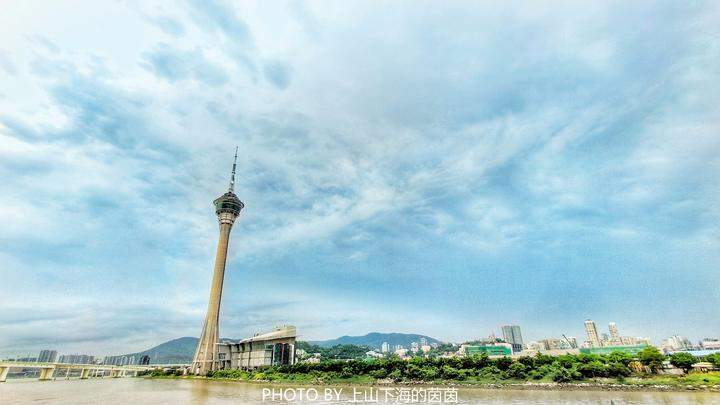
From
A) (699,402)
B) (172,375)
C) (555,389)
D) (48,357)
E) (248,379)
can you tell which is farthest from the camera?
(48,357)

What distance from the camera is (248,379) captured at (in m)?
66.2

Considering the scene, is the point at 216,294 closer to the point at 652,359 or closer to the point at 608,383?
the point at 608,383

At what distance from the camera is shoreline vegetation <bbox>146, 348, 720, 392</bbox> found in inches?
1518

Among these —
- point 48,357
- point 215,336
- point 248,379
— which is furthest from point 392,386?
point 48,357

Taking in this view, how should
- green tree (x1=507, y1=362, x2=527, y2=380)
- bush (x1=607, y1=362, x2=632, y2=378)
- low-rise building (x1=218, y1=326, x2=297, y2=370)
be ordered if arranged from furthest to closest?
low-rise building (x1=218, y1=326, x2=297, y2=370)
green tree (x1=507, y1=362, x2=527, y2=380)
bush (x1=607, y1=362, x2=632, y2=378)

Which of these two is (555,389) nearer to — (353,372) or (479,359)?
(479,359)

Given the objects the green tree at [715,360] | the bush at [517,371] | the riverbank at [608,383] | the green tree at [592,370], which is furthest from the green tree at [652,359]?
the bush at [517,371]

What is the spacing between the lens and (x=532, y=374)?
44.1 metres

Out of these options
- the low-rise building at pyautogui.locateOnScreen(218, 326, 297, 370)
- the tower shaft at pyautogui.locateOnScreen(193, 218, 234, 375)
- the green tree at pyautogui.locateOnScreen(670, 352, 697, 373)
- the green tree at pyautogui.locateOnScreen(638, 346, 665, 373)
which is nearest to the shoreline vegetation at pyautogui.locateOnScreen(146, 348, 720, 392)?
the green tree at pyautogui.locateOnScreen(638, 346, 665, 373)

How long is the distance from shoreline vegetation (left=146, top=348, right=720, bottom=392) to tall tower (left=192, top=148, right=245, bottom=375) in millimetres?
35192

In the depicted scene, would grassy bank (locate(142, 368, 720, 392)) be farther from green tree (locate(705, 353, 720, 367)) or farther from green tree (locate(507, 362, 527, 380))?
green tree (locate(705, 353, 720, 367))

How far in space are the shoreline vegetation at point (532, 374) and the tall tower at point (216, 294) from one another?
1386 inches

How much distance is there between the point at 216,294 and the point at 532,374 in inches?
2899

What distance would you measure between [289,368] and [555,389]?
153 feet
